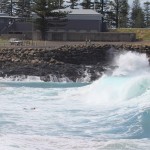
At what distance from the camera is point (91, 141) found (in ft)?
47.3

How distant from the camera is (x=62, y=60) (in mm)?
41094

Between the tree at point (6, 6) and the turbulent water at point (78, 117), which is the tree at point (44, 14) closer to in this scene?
the turbulent water at point (78, 117)

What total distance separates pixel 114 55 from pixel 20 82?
1168cm

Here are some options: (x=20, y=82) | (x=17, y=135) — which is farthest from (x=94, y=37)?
(x=17, y=135)

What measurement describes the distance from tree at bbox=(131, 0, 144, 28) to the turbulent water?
48.9 meters

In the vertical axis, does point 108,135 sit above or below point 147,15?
below

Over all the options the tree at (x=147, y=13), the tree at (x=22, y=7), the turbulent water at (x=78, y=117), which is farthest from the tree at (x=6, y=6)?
the turbulent water at (x=78, y=117)

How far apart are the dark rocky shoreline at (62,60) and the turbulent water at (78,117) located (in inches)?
264

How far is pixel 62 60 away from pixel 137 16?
3862 centimetres

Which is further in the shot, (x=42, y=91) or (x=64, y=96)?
(x=42, y=91)

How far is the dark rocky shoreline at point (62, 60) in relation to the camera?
1438 inches

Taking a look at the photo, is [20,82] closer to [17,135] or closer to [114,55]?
[114,55]

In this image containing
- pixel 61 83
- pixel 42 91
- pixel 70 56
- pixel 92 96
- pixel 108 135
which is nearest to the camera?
pixel 108 135

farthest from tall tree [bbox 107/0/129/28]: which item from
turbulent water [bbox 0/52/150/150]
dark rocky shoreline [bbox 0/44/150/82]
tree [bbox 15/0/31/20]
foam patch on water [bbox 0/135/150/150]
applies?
foam patch on water [bbox 0/135/150/150]
